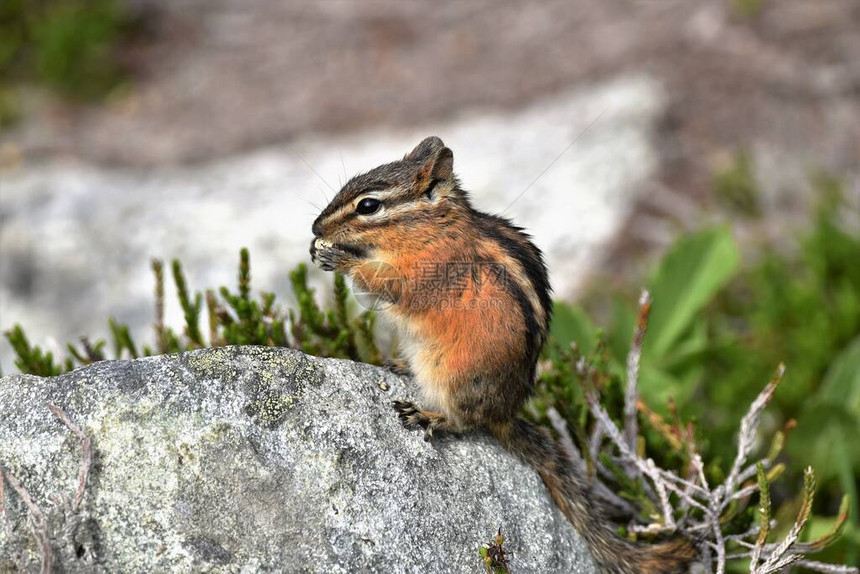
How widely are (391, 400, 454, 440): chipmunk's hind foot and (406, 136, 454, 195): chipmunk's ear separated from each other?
910 mm

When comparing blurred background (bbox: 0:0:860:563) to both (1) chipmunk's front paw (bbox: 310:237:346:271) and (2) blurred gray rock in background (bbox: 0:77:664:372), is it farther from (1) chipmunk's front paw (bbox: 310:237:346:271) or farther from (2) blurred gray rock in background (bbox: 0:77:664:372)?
(1) chipmunk's front paw (bbox: 310:237:346:271)

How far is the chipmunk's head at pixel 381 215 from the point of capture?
11.3ft

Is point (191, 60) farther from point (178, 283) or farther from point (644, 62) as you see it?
point (178, 283)

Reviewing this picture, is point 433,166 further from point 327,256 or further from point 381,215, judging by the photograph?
point 327,256

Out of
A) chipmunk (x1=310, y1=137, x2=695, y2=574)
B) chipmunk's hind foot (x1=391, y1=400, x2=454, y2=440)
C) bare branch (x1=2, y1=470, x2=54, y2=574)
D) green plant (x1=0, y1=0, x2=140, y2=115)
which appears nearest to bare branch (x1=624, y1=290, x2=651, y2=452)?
chipmunk (x1=310, y1=137, x2=695, y2=574)

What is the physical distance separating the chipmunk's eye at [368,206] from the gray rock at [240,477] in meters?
0.71

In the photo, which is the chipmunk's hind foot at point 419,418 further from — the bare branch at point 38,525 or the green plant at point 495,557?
the bare branch at point 38,525

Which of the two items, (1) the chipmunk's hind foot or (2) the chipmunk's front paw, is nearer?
(1) the chipmunk's hind foot

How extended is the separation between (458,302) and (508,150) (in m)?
5.38

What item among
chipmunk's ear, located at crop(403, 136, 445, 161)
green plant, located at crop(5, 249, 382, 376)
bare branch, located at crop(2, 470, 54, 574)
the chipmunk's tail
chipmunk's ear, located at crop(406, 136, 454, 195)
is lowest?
the chipmunk's tail

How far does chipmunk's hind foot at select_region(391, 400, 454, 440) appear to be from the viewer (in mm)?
3014

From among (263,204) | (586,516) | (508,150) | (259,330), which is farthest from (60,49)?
(586,516)

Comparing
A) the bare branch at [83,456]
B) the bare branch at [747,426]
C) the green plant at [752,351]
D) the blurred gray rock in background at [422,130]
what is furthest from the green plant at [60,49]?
the bare branch at [747,426]

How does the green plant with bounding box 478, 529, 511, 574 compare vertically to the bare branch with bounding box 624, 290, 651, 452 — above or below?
below
